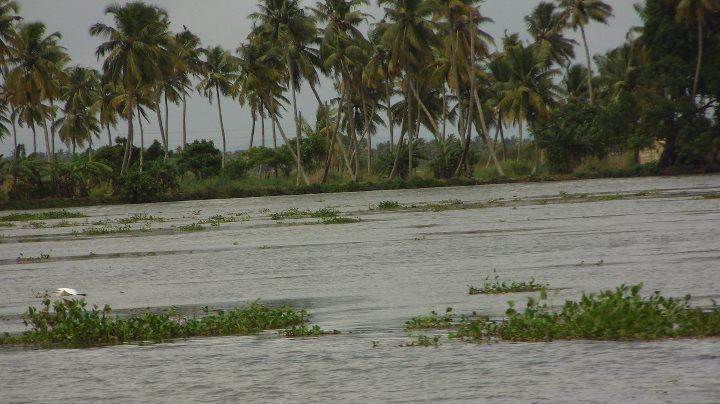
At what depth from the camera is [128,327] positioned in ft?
30.6

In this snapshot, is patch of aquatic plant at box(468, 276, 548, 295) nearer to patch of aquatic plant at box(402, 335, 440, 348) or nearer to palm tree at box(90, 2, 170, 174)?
patch of aquatic plant at box(402, 335, 440, 348)

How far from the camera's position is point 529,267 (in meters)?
13.9

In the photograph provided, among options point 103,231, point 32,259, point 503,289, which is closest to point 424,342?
point 503,289

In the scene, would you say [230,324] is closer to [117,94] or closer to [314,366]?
[314,366]

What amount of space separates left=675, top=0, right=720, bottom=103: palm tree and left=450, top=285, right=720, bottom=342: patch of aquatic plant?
45.3m

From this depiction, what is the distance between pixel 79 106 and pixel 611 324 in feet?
232

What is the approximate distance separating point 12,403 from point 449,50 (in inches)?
2026

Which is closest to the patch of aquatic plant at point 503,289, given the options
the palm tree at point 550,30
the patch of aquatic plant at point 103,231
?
the patch of aquatic plant at point 103,231

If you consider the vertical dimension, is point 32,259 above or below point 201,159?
below

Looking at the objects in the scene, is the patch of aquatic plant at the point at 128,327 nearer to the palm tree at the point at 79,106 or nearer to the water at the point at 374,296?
the water at the point at 374,296

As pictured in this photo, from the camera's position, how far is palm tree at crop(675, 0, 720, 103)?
5016 centimetres

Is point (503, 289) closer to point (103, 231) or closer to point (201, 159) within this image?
point (103, 231)

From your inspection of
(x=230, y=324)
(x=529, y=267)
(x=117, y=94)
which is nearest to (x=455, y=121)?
(x=117, y=94)

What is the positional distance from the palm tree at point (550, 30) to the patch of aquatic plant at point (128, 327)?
6092cm
